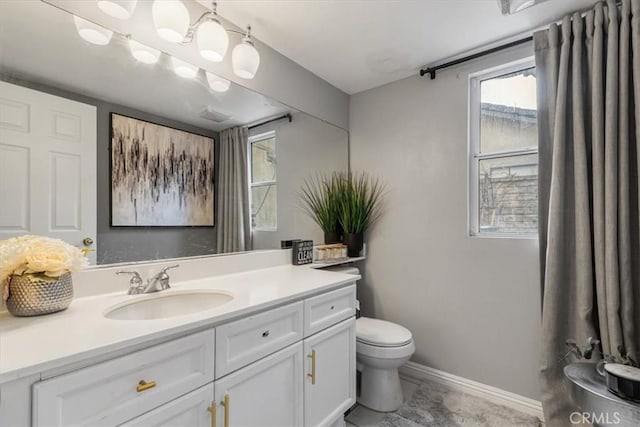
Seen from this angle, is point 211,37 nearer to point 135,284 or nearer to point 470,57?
point 135,284

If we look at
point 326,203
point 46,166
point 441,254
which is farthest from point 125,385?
point 441,254

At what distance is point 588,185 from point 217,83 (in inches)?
79.5

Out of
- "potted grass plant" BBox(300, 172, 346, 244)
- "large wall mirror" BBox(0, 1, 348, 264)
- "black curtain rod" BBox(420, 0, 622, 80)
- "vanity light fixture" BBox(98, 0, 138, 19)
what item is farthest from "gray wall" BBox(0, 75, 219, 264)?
"black curtain rod" BBox(420, 0, 622, 80)

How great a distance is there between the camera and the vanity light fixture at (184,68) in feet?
4.77

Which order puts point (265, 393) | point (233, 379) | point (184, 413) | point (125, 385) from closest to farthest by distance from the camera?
point (125, 385) → point (184, 413) → point (233, 379) → point (265, 393)

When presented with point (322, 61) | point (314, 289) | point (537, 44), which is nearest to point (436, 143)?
point (537, 44)

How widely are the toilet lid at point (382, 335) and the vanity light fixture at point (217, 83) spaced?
5.41 ft

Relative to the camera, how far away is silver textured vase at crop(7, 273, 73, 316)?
35.7 inches

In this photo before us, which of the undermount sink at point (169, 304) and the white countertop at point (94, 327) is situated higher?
the white countertop at point (94, 327)

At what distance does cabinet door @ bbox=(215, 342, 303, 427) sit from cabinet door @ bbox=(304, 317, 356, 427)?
6 cm

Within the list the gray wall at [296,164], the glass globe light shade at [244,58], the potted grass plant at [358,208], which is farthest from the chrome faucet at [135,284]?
the potted grass plant at [358,208]

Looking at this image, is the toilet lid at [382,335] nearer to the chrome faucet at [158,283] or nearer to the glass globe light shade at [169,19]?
the chrome faucet at [158,283]

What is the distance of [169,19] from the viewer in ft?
4.14

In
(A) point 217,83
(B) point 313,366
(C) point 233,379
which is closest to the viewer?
(C) point 233,379
